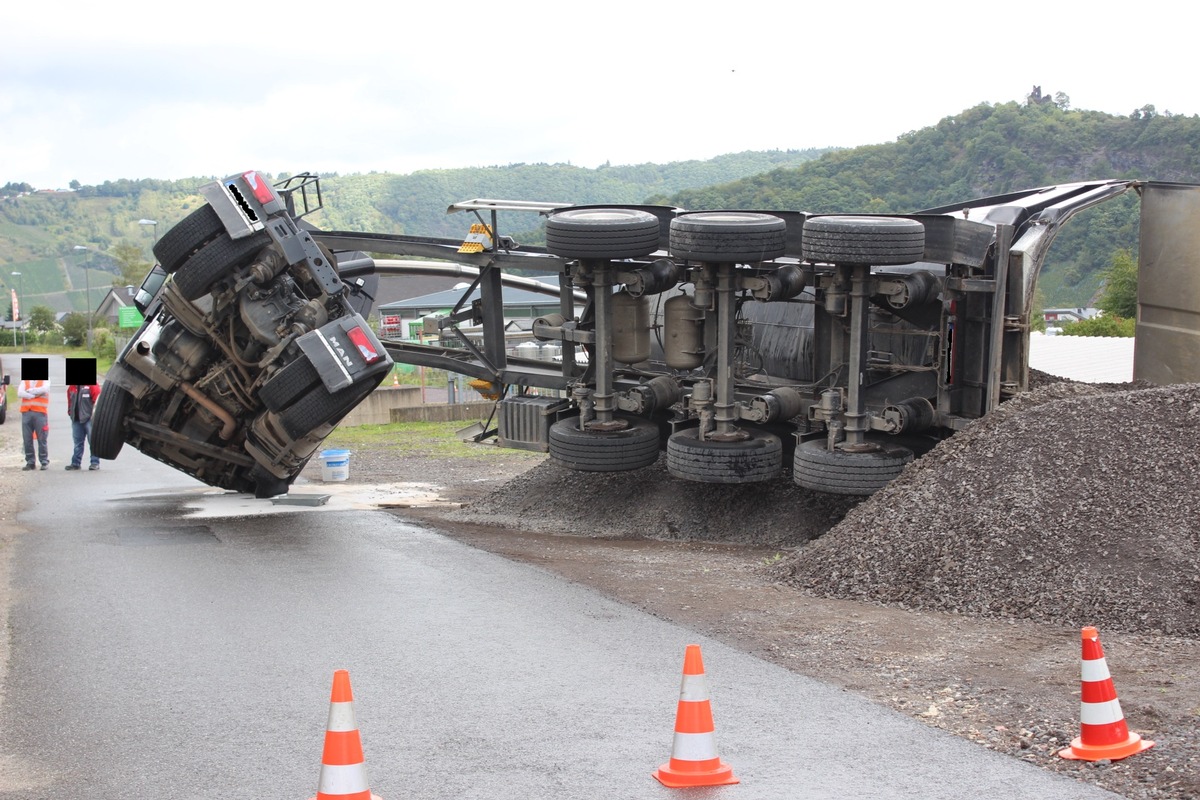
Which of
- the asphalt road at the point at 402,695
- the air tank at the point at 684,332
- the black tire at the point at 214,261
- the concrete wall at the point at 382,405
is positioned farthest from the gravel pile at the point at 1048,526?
the concrete wall at the point at 382,405

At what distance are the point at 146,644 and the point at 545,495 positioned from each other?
6454mm

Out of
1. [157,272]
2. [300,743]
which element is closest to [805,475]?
[300,743]

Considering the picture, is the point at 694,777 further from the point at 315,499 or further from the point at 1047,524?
the point at 315,499

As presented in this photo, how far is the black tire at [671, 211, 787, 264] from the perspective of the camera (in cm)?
1147

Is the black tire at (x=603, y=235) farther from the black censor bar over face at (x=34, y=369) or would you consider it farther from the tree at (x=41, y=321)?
the tree at (x=41, y=321)

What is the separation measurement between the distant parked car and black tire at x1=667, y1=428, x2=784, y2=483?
9.26 ft

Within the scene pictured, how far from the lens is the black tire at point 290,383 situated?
11.9 m

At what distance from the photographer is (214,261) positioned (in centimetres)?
1230

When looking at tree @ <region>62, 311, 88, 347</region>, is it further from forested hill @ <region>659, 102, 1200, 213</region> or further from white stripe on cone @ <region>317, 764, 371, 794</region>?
white stripe on cone @ <region>317, 764, 371, 794</region>

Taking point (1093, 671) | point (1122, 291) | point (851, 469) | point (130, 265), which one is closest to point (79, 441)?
point (851, 469)

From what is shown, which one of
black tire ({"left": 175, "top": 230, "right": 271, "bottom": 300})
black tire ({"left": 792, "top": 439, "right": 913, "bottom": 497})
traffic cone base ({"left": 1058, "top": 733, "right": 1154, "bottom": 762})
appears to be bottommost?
traffic cone base ({"left": 1058, "top": 733, "right": 1154, "bottom": 762})

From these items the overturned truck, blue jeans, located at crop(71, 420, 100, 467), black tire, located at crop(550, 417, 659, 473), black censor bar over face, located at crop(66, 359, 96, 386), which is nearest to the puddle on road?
the overturned truck

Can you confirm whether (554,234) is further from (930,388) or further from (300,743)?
(300,743)

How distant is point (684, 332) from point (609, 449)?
133 cm
